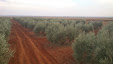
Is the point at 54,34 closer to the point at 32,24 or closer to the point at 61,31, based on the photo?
the point at 61,31

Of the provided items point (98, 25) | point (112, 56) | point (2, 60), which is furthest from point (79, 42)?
point (98, 25)

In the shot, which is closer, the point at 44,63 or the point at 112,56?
the point at 112,56

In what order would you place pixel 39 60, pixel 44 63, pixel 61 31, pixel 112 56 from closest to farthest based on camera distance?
pixel 112 56 < pixel 44 63 < pixel 39 60 < pixel 61 31

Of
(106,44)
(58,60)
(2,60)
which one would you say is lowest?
(58,60)

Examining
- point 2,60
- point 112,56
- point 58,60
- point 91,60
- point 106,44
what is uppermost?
point 106,44

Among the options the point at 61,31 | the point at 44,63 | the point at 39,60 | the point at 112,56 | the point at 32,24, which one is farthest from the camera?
the point at 32,24

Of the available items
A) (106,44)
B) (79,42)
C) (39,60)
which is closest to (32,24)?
(39,60)

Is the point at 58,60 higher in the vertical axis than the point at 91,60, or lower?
lower

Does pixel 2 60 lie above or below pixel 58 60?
above

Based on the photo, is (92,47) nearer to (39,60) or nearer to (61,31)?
(39,60)
